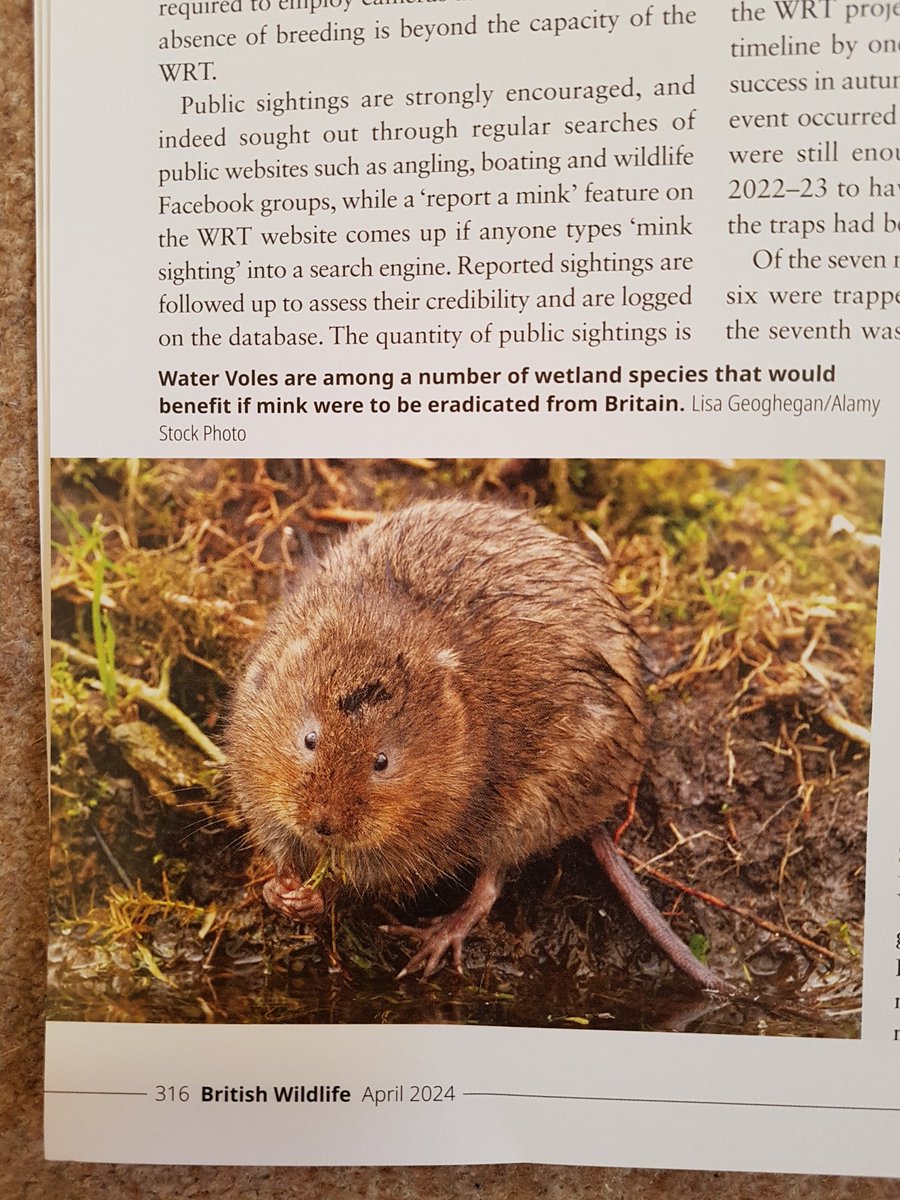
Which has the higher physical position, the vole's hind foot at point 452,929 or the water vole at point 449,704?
the water vole at point 449,704

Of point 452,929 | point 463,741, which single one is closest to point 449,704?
point 463,741

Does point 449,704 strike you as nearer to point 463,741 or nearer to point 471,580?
point 463,741

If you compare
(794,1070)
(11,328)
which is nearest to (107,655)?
(11,328)

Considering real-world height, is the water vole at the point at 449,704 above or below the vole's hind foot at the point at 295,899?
above

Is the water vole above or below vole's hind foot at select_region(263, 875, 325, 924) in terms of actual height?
above

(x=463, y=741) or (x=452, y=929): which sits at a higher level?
(x=463, y=741)

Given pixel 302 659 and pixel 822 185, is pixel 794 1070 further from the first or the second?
pixel 822 185
